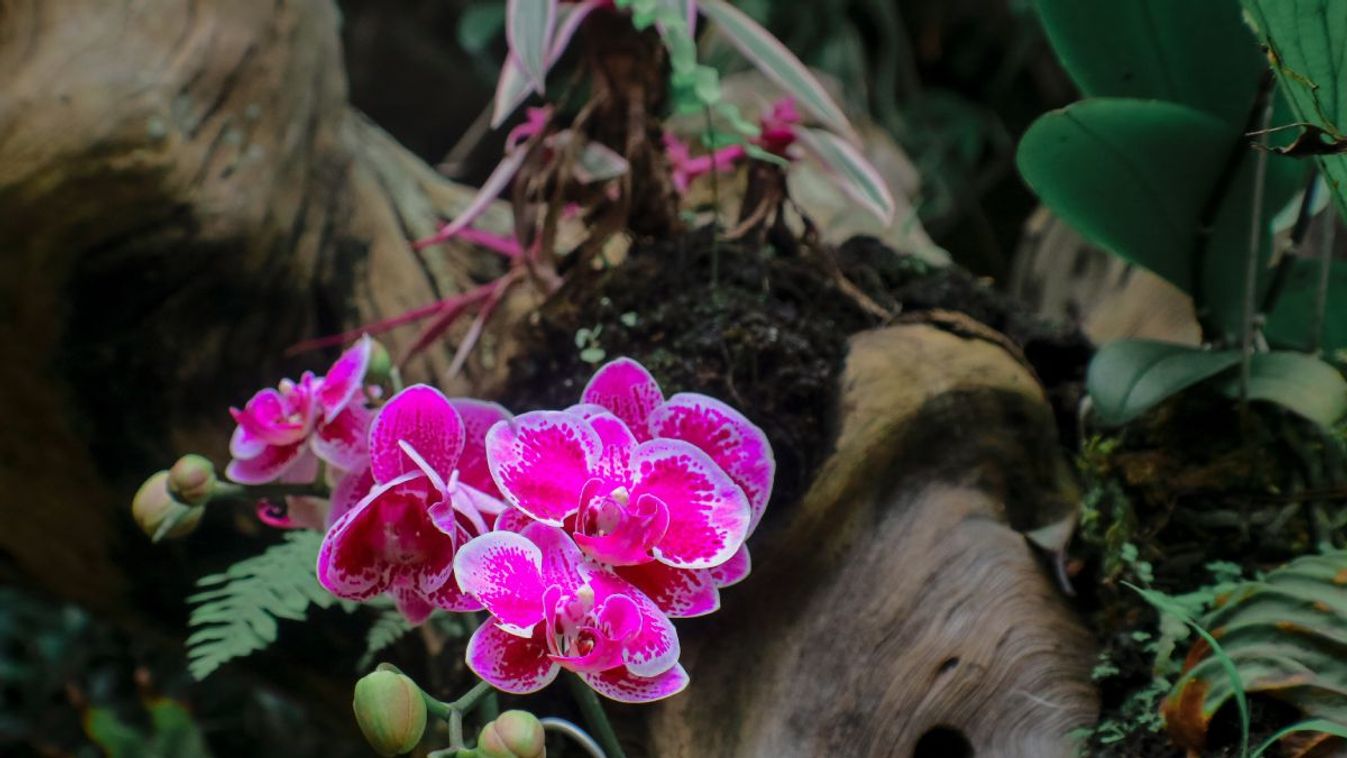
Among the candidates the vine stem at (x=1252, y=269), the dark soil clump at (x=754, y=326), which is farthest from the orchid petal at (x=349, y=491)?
the vine stem at (x=1252, y=269)

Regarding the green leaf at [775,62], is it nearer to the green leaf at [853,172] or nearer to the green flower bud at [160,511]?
the green leaf at [853,172]

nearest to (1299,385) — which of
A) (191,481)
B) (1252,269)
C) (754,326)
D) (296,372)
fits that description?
(1252,269)

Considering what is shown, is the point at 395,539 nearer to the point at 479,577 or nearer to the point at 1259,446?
the point at 479,577

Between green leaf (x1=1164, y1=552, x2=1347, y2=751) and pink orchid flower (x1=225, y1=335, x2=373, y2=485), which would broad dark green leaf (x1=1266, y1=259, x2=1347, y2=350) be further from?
pink orchid flower (x1=225, y1=335, x2=373, y2=485)

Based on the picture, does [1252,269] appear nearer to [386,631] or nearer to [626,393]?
[626,393]

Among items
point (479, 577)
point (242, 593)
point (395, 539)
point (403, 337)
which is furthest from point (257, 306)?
point (479, 577)

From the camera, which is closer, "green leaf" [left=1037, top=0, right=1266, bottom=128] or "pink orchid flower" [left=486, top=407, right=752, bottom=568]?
"pink orchid flower" [left=486, top=407, right=752, bottom=568]

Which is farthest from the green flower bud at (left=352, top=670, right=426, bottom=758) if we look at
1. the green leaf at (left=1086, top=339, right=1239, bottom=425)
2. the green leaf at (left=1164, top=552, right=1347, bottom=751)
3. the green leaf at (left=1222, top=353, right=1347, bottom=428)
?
the green leaf at (left=1222, top=353, right=1347, bottom=428)

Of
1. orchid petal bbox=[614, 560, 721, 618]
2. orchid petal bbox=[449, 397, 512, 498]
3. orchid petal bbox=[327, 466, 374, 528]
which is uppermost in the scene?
orchid petal bbox=[449, 397, 512, 498]
